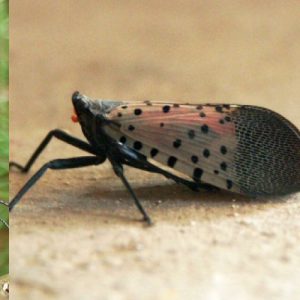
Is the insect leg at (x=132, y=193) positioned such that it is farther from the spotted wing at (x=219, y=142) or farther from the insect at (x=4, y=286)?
the insect at (x=4, y=286)

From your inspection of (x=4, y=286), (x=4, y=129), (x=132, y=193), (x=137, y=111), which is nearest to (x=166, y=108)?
(x=137, y=111)

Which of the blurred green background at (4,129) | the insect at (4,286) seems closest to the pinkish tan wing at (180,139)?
the blurred green background at (4,129)

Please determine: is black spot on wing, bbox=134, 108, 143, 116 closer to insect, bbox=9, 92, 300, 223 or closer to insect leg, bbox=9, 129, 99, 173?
insect, bbox=9, 92, 300, 223

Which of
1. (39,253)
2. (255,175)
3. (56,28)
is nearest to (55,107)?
(56,28)

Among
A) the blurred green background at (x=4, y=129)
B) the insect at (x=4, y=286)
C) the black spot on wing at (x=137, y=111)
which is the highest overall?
the black spot on wing at (x=137, y=111)

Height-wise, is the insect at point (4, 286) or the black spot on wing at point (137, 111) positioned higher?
the black spot on wing at point (137, 111)

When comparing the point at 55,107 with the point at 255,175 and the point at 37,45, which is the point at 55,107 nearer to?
the point at 37,45
